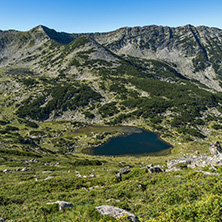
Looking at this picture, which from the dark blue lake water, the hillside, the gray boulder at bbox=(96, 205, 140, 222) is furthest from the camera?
the dark blue lake water

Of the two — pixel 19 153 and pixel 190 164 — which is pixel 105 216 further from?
pixel 19 153

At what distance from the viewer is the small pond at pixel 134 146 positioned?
271ft

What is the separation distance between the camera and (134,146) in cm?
8925

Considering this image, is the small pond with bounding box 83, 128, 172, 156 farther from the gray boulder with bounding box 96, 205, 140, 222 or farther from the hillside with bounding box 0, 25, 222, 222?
the gray boulder with bounding box 96, 205, 140, 222

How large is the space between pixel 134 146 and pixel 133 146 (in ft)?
1.90

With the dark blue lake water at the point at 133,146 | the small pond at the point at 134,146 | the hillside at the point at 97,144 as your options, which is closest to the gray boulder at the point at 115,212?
the hillside at the point at 97,144

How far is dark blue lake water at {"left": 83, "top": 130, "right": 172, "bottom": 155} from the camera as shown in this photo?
272ft

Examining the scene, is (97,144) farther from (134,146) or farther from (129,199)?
(129,199)

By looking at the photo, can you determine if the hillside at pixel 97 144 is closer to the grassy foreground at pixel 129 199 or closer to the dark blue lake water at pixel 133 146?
the grassy foreground at pixel 129 199

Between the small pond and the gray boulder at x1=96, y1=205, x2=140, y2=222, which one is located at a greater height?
the gray boulder at x1=96, y1=205, x2=140, y2=222

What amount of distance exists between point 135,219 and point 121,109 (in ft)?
415

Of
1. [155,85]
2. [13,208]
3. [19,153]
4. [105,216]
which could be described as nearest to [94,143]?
[19,153]

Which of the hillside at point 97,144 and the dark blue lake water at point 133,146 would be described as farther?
the dark blue lake water at point 133,146

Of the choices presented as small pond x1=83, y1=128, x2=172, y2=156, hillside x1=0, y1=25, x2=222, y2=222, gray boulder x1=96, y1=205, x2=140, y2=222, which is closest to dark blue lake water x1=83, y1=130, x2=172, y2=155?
small pond x1=83, y1=128, x2=172, y2=156
